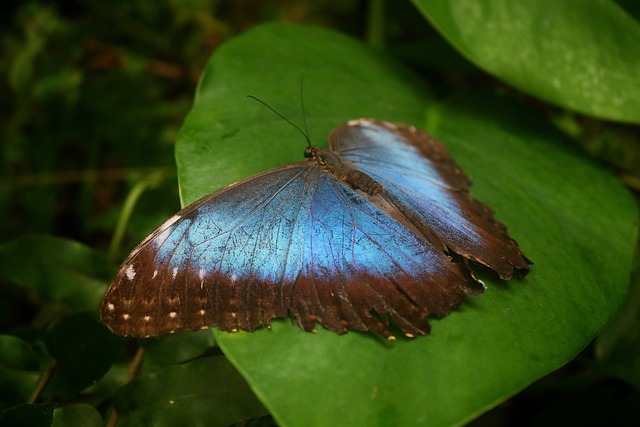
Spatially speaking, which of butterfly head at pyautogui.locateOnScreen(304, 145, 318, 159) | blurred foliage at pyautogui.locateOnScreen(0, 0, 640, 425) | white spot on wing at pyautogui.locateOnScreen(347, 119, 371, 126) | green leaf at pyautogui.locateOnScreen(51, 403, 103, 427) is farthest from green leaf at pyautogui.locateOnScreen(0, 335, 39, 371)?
white spot on wing at pyautogui.locateOnScreen(347, 119, 371, 126)

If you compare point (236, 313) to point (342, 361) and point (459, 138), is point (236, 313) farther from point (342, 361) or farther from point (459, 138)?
point (459, 138)

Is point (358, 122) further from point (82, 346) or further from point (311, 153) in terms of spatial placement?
point (82, 346)

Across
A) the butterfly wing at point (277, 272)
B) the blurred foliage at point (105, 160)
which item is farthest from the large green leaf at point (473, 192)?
the blurred foliage at point (105, 160)

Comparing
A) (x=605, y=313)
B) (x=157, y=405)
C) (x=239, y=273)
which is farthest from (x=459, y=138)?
(x=157, y=405)

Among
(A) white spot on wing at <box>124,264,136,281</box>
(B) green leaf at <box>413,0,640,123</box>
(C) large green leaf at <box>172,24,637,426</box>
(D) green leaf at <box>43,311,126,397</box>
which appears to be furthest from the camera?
(B) green leaf at <box>413,0,640,123</box>

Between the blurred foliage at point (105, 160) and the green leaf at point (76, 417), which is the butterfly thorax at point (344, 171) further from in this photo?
the green leaf at point (76, 417)

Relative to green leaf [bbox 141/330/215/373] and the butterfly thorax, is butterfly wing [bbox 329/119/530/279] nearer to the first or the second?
the butterfly thorax
